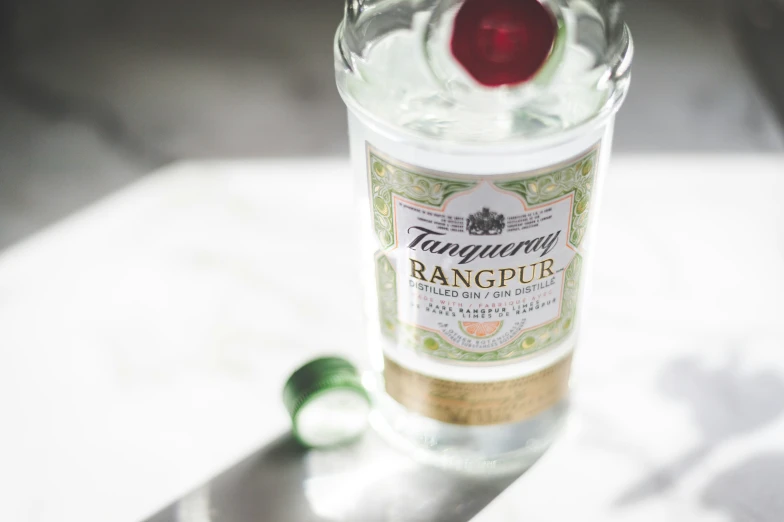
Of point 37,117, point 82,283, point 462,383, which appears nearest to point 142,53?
point 37,117

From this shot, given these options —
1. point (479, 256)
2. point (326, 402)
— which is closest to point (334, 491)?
point (326, 402)

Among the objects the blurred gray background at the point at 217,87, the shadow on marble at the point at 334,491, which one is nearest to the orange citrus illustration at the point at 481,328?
the shadow on marble at the point at 334,491

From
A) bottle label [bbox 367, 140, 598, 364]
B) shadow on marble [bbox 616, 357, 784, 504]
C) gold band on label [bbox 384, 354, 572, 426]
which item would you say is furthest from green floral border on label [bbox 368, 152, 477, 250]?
shadow on marble [bbox 616, 357, 784, 504]

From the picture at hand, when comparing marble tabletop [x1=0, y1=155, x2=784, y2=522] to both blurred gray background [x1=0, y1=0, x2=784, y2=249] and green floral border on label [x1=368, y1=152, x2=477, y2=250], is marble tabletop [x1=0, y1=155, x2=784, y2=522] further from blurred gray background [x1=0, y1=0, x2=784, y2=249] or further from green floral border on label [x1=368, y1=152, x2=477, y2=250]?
green floral border on label [x1=368, y1=152, x2=477, y2=250]

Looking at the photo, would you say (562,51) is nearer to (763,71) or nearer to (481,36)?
(481,36)

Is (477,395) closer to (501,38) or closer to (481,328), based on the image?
(481,328)

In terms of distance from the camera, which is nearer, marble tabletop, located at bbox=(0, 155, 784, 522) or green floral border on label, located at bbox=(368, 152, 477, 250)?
green floral border on label, located at bbox=(368, 152, 477, 250)
